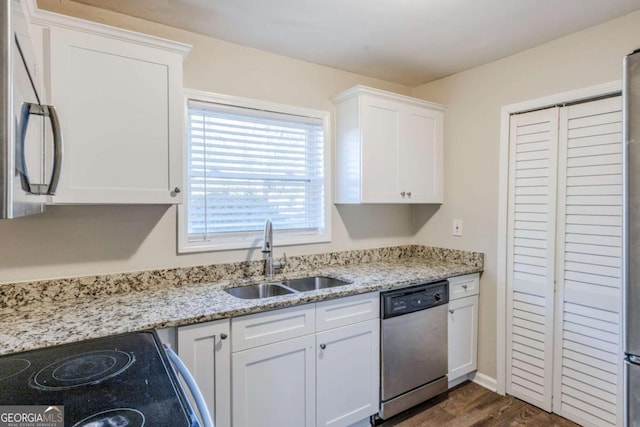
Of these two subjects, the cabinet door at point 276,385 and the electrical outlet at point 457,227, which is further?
the electrical outlet at point 457,227

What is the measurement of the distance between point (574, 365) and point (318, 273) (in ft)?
5.43

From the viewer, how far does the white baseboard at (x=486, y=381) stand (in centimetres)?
252

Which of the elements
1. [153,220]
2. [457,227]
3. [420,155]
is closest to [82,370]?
[153,220]

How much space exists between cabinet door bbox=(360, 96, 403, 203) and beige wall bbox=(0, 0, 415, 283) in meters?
0.33

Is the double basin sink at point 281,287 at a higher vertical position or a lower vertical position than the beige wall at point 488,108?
lower

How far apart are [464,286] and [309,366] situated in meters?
1.31

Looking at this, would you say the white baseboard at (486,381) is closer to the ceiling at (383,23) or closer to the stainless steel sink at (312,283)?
the stainless steel sink at (312,283)

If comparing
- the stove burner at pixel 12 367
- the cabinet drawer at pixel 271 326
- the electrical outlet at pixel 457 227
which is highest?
the electrical outlet at pixel 457 227

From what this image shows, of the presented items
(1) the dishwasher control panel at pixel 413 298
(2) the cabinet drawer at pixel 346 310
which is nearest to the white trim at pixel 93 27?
(2) the cabinet drawer at pixel 346 310

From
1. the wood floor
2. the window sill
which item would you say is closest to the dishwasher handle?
the window sill

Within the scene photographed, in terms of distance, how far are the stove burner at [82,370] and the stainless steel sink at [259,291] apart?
918 mm

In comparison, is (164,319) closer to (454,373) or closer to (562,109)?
(454,373)

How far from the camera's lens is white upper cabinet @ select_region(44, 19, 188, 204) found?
4.86ft

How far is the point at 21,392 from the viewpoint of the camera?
92cm
